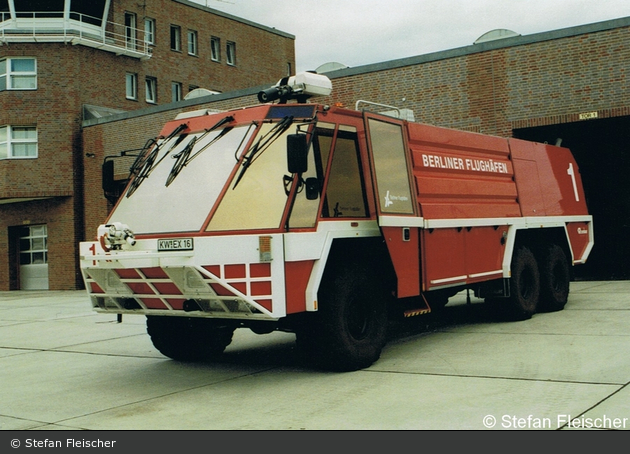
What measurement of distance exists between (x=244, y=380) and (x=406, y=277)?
2.04 metres

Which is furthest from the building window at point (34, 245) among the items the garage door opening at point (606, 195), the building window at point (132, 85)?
the garage door opening at point (606, 195)

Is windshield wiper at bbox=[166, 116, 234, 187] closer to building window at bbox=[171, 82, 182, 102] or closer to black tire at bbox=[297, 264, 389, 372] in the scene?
black tire at bbox=[297, 264, 389, 372]

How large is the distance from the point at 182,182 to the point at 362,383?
8.56ft

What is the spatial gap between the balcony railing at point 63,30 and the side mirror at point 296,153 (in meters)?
24.5

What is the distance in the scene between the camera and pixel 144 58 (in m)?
33.5

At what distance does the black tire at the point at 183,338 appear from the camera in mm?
8812

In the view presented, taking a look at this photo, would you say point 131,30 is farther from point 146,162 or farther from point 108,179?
point 146,162

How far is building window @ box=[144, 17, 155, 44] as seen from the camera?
35.5 m

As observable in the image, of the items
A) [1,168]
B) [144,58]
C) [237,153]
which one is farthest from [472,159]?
[144,58]

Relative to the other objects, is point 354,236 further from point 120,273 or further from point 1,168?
point 1,168

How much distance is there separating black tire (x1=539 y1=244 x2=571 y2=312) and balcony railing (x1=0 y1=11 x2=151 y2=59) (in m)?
22.4

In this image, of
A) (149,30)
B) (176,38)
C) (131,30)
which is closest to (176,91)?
(176,38)

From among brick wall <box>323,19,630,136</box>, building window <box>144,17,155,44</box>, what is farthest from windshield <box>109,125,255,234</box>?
building window <box>144,17,155,44</box>
